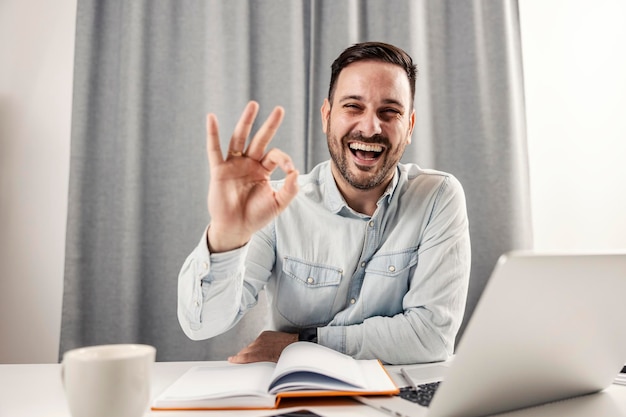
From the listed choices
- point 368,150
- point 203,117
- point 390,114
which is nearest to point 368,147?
point 368,150

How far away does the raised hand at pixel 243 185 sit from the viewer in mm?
916

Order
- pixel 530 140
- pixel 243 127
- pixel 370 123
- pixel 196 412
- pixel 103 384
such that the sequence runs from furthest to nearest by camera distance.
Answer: pixel 530 140, pixel 370 123, pixel 243 127, pixel 196 412, pixel 103 384

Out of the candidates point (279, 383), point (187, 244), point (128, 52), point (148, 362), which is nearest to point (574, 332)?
point (279, 383)

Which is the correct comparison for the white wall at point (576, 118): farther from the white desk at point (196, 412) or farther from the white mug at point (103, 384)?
the white mug at point (103, 384)

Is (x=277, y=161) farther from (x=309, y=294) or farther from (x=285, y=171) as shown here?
(x=309, y=294)

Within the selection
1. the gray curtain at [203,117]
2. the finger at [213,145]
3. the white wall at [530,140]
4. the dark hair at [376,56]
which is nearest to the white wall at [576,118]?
the white wall at [530,140]

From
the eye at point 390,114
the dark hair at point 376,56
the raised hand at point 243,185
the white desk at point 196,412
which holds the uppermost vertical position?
the dark hair at point 376,56

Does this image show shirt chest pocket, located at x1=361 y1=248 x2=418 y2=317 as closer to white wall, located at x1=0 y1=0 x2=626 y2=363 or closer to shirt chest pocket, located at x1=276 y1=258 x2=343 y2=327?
shirt chest pocket, located at x1=276 y1=258 x2=343 y2=327

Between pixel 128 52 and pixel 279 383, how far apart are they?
67.2 inches

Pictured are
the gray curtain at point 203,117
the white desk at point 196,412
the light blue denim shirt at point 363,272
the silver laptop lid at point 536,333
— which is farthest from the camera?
the gray curtain at point 203,117

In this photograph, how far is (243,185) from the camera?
95 centimetres

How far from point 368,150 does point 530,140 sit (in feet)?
4.13

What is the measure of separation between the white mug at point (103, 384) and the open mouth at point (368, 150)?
0.92 meters

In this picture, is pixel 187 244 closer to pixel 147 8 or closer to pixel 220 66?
pixel 220 66
